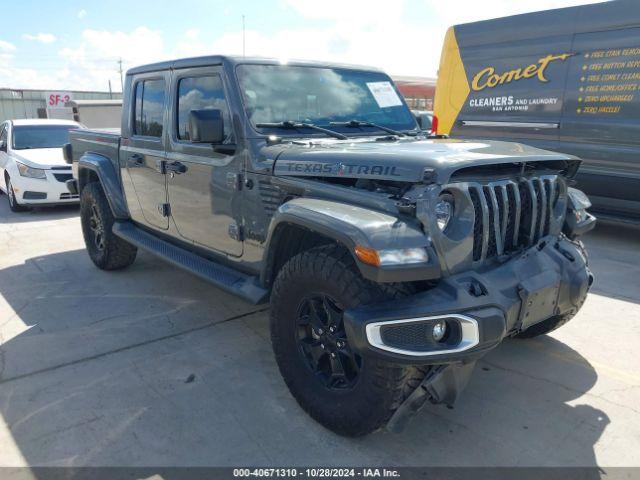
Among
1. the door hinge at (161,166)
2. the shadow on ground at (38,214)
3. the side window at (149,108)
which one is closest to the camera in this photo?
the door hinge at (161,166)

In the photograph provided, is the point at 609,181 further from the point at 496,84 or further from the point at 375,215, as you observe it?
the point at 375,215

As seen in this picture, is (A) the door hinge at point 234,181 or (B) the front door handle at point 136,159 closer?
(A) the door hinge at point 234,181

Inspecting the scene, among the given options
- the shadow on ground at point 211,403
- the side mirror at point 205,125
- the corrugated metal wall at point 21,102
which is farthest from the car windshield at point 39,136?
the corrugated metal wall at point 21,102

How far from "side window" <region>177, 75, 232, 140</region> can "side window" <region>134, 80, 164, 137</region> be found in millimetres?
321

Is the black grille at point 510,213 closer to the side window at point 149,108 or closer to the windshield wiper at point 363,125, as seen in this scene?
the windshield wiper at point 363,125

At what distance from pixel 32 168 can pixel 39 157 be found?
38 cm

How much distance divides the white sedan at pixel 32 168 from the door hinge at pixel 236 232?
5.74 m

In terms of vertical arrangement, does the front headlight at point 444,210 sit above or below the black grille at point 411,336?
above

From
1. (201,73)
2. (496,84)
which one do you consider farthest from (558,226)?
(496,84)

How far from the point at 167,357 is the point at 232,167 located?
4.57ft

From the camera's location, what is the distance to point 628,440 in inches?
105

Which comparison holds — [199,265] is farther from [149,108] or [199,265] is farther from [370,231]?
[370,231]

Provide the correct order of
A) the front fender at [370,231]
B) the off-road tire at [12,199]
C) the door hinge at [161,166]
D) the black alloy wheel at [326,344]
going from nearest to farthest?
the front fender at [370,231], the black alloy wheel at [326,344], the door hinge at [161,166], the off-road tire at [12,199]

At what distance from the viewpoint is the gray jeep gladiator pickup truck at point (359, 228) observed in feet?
7.53
